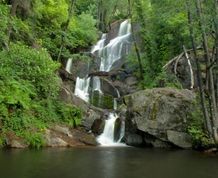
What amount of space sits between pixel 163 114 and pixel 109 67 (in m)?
13.4

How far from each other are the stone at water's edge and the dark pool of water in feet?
7.89

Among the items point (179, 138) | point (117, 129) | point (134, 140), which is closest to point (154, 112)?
point (179, 138)

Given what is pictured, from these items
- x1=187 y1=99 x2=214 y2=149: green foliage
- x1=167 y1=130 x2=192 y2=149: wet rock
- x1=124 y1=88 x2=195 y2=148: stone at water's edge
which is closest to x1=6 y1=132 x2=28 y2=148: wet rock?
x1=124 y1=88 x2=195 y2=148: stone at water's edge

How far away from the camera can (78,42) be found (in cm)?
3741

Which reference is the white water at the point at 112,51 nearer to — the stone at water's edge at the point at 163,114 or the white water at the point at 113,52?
the white water at the point at 113,52

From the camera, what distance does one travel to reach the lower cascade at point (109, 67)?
2555cm

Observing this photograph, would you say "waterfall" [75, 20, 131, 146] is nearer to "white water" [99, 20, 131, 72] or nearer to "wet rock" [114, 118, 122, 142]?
"white water" [99, 20, 131, 72]

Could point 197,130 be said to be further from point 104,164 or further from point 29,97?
point 29,97

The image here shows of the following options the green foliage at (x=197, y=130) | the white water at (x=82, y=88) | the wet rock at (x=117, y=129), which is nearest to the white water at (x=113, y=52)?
the wet rock at (x=117, y=129)

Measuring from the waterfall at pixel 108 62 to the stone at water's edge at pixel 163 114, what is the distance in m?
1.83

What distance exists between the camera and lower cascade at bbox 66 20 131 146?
83.8 ft

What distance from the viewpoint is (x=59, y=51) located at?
3256 cm

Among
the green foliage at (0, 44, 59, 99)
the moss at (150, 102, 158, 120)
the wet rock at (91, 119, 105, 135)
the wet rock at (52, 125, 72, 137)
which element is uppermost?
the green foliage at (0, 44, 59, 99)

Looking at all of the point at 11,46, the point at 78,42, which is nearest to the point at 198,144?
the point at 11,46
